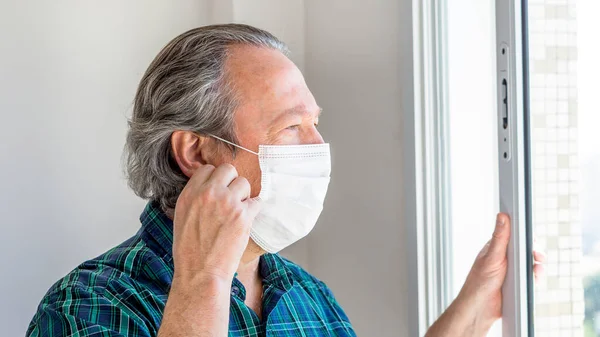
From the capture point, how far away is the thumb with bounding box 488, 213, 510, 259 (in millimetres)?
1438

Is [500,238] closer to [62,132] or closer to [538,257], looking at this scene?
[538,257]

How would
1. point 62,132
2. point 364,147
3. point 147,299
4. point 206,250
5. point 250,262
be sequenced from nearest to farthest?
1. point 206,250
2. point 147,299
3. point 250,262
4. point 364,147
5. point 62,132

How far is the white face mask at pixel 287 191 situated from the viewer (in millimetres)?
1415

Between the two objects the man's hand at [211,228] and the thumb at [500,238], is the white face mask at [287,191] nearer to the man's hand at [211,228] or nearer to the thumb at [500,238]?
the man's hand at [211,228]

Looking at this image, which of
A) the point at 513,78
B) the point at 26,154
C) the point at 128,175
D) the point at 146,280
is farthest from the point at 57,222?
the point at 513,78

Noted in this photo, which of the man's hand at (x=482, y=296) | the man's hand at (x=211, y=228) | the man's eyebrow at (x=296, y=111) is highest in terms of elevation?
the man's eyebrow at (x=296, y=111)

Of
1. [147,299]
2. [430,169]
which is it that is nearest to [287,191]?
[147,299]

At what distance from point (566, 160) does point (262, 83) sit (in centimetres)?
60

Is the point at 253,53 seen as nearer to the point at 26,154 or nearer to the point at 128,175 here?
the point at 128,175

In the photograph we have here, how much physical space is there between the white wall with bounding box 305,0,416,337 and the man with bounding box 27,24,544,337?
346mm

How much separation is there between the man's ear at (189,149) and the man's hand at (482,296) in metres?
0.60

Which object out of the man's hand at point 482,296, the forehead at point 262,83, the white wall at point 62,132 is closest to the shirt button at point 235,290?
the forehead at point 262,83

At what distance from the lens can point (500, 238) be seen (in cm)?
145

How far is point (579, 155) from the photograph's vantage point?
1.34m
